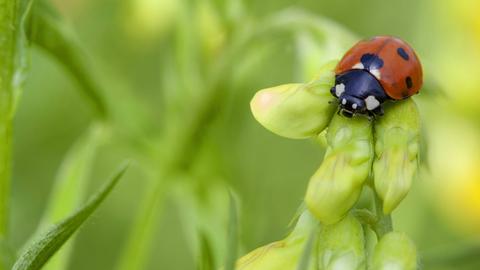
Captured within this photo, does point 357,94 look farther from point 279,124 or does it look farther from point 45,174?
point 45,174

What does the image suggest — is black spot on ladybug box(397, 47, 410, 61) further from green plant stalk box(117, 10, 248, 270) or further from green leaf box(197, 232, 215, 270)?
green plant stalk box(117, 10, 248, 270)

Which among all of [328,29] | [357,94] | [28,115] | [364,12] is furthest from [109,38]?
[357,94]

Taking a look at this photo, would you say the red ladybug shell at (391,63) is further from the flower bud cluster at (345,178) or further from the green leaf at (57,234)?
the green leaf at (57,234)

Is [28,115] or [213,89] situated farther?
[28,115]

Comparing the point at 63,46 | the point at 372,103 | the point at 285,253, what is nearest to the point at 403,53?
the point at 372,103

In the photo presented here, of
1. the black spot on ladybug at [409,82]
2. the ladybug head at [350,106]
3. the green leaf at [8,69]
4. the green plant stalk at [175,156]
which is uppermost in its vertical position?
the green leaf at [8,69]

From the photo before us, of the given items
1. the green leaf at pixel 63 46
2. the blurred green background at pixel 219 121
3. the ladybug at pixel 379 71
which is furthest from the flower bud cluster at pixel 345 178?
the blurred green background at pixel 219 121
